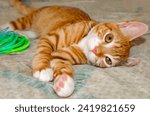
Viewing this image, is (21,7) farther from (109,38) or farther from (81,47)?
(109,38)

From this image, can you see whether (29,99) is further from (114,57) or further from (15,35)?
(15,35)

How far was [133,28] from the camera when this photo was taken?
4.69 ft

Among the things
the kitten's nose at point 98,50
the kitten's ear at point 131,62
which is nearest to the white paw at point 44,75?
the kitten's nose at point 98,50

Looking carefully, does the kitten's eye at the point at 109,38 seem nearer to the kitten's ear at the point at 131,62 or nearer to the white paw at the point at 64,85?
the kitten's ear at the point at 131,62

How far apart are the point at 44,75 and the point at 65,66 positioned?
13 cm

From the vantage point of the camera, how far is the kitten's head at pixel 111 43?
136cm

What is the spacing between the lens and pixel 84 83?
48.5 inches

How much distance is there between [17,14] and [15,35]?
50cm

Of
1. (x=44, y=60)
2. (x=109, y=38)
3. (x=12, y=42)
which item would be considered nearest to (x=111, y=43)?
(x=109, y=38)

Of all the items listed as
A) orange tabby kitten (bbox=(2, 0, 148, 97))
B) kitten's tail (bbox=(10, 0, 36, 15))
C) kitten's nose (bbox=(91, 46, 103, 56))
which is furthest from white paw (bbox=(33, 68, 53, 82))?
kitten's tail (bbox=(10, 0, 36, 15))

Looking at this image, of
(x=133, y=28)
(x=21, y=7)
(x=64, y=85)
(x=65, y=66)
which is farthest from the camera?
(x=21, y=7)

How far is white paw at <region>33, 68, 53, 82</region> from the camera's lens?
1227mm

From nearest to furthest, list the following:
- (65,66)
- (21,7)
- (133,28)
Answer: (65,66) → (133,28) → (21,7)

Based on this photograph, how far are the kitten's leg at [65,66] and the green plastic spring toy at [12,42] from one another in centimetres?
20
